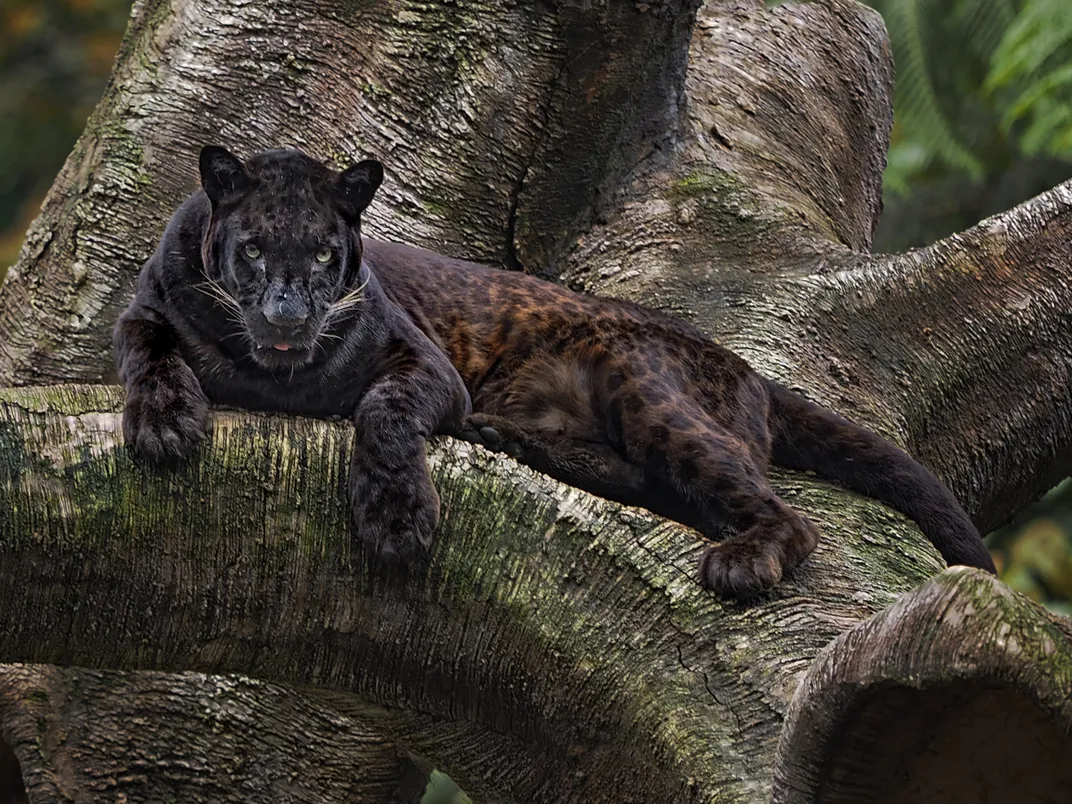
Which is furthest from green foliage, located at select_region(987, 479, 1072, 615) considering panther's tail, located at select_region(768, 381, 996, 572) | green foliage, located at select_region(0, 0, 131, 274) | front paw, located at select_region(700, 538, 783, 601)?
green foliage, located at select_region(0, 0, 131, 274)

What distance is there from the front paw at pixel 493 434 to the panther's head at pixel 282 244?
597mm

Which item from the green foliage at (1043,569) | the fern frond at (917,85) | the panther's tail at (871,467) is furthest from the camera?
the fern frond at (917,85)

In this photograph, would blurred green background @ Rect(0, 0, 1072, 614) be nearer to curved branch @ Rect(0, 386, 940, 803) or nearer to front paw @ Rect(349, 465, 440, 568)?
curved branch @ Rect(0, 386, 940, 803)

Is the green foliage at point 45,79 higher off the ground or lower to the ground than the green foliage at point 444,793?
higher

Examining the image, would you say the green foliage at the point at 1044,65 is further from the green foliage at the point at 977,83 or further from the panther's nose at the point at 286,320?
the panther's nose at the point at 286,320

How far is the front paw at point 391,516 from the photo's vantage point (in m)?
3.10

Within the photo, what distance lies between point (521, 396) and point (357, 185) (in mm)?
1007

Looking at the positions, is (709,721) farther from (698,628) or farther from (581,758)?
(581,758)

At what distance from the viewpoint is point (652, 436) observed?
12.9 feet

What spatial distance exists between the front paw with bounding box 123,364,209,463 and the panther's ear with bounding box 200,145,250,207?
559 millimetres

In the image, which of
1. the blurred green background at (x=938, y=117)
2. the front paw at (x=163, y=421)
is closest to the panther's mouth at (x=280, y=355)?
the front paw at (x=163, y=421)

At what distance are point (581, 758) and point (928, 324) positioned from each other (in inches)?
101

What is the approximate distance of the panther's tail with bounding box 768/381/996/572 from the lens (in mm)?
4234

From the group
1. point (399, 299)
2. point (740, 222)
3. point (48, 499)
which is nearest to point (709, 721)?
point (48, 499)
